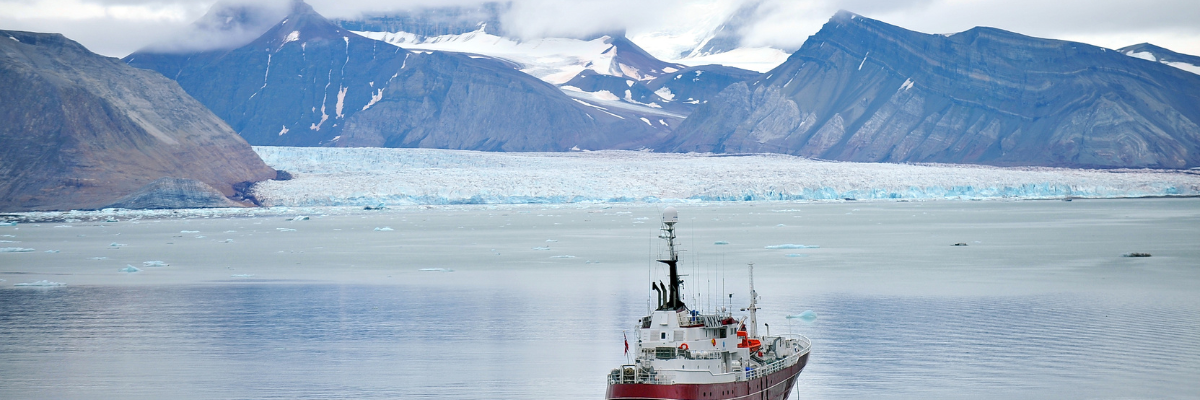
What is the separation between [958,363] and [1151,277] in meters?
14.6

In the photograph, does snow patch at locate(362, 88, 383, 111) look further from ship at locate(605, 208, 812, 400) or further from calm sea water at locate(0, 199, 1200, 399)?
ship at locate(605, 208, 812, 400)

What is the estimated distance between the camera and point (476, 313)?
24906mm

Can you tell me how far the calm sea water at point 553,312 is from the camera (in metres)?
17.4

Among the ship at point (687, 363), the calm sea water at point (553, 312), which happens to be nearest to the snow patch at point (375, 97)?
the calm sea water at point (553, 312)

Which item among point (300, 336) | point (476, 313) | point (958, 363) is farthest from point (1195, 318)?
point (300, 336)

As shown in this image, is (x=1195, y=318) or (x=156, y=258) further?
(x=156, y=258)

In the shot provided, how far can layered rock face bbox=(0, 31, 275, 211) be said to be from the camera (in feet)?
230

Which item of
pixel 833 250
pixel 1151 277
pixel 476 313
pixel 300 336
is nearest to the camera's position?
pixel 300 336

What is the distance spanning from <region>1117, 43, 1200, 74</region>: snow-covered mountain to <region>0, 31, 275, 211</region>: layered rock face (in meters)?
102

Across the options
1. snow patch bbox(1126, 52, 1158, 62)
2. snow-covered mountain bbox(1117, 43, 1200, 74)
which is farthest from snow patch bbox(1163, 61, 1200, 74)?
snow patch bbox(1126, 52, 1158, 62)

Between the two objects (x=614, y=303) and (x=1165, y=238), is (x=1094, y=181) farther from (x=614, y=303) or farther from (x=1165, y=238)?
(x=614, y=303)

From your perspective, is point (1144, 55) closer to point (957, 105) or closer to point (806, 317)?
point (957, 105)

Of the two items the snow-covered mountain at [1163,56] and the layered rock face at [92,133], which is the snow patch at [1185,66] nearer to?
the snow-covered mountain at [1163,56]

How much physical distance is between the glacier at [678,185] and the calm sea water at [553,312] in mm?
21156
